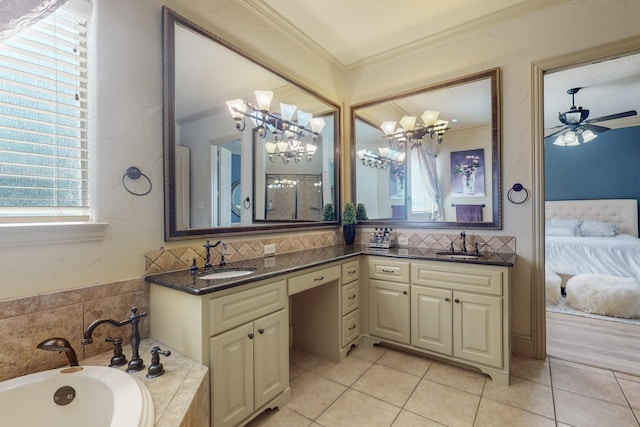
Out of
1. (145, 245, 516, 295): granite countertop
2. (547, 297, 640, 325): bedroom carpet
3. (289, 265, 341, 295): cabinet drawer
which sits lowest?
(547, 297, 640, 325): bedroom carpet

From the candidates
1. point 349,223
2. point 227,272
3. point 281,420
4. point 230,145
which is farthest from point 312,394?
point 230,145

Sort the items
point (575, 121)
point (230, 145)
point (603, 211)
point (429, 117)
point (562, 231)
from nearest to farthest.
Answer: point (230, 145) < point (429, 117) < point (575, 121) < point (562, 231) < point (603, 211)

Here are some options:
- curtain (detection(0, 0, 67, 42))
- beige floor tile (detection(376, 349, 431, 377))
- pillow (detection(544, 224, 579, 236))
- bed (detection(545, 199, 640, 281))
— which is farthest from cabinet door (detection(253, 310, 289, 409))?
pillow (detection(544, 224, 579, 236))

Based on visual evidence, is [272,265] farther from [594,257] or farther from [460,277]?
[594,257]

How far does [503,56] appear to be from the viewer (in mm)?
2443

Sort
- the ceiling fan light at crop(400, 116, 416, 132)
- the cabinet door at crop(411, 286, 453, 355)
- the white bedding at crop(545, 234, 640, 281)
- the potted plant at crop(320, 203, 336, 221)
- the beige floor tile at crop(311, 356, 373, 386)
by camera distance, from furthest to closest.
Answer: the white bedding at crop(545, 234, 640, 281)
the potted plant at crop(320, 203, 336, 221)
the ceiling fan light at crop(400, 116, 416, 132)
the cabinet door at crop(411, 286, 453, 355)
the beige floor tile at crop(311, 356, 373, 386)

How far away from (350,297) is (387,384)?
0.67 meters

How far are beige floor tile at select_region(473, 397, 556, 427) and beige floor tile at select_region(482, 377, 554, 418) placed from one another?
5cm

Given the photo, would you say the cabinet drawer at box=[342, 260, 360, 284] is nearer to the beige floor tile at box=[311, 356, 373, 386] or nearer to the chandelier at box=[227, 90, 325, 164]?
the beige floor tile at box=[311, 356, 373, 386]

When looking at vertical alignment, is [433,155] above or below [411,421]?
above

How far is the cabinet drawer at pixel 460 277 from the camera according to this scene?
2016 mm

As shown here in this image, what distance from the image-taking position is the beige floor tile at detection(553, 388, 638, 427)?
5.29 feet

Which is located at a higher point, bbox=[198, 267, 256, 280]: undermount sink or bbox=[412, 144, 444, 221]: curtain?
bbox=[412, 144, 444, 221]: curtain

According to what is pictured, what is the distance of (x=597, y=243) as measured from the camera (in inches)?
159
